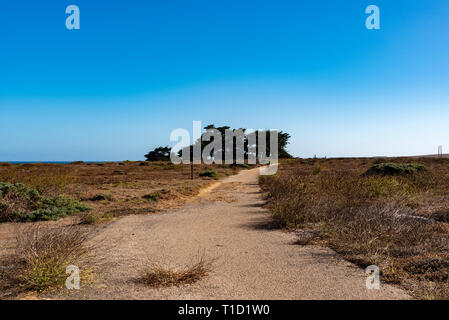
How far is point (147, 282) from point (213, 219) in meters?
5.44

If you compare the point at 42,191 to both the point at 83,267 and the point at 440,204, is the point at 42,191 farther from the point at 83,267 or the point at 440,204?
the point at 440,204

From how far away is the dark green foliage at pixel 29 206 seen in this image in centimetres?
971

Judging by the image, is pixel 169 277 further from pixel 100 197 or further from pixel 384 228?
pixel 100 197

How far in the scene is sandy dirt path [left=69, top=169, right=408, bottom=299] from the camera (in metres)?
4.09

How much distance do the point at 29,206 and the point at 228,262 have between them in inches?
345

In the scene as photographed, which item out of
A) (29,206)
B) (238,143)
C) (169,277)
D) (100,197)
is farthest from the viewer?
(238,143)

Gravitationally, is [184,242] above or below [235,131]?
below

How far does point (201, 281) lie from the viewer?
450 centimetres

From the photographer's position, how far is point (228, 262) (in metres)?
5.47
